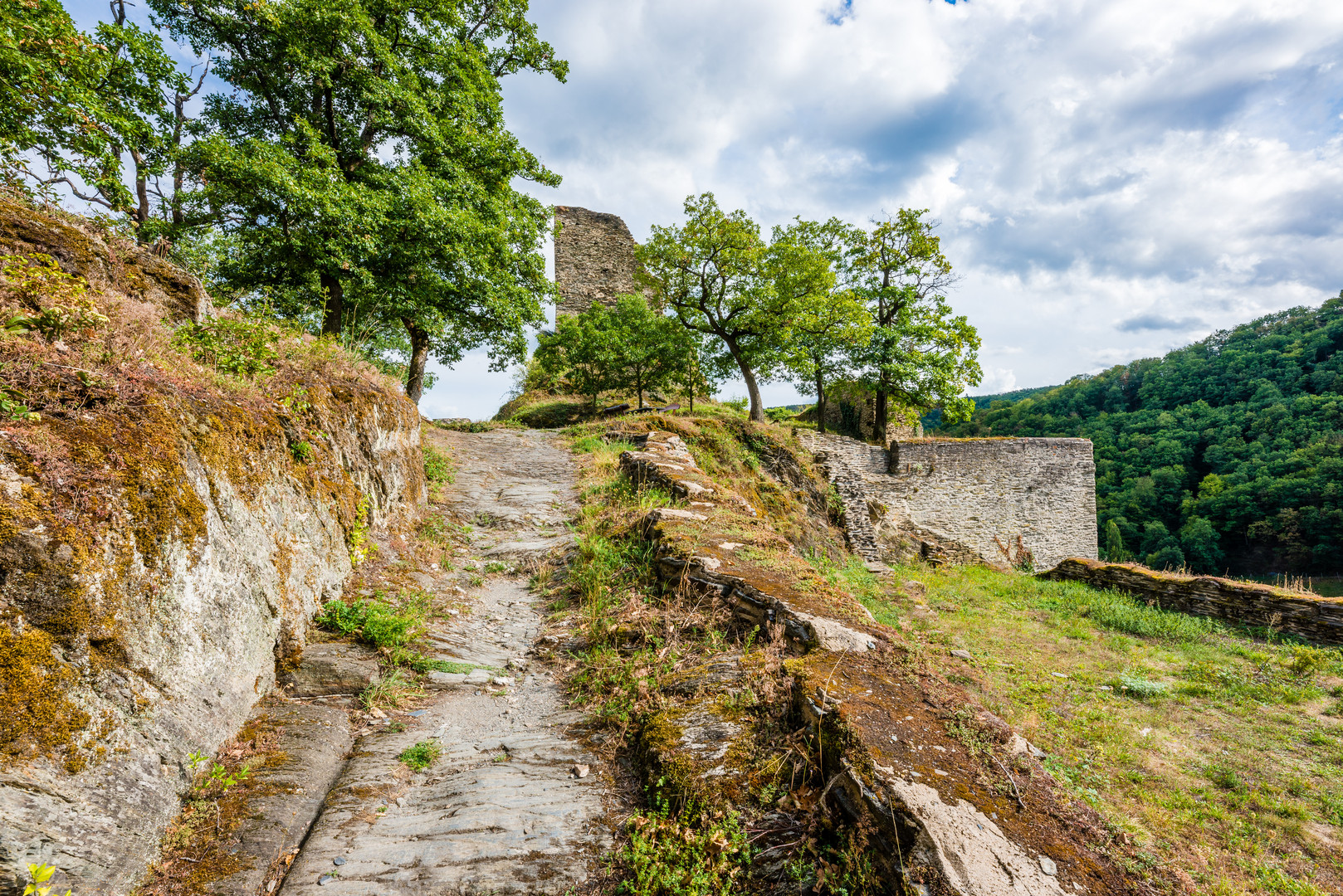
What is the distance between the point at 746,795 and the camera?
2336mm

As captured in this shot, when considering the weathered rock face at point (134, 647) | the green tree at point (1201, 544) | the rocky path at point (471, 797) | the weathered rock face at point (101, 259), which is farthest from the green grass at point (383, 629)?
the green tree at point (1201, 544)

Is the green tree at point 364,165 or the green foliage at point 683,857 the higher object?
the green tree at point 364,165

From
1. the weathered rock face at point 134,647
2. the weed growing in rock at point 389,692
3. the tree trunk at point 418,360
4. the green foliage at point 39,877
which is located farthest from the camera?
the tree trunk at point 418,360

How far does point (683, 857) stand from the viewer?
208 centimetres

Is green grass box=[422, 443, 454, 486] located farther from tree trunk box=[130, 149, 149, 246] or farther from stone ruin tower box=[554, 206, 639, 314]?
stone ruin tower box=[554, 206, 639, 314]

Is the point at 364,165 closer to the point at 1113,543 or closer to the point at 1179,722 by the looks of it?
the point at 1179,722

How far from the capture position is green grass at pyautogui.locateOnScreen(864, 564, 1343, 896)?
3297mm

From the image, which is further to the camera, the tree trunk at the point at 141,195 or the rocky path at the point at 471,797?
the tree trunk at the point at 141,195

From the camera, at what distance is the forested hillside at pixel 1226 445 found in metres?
27.5

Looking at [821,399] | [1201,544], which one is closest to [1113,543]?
[1201,544]

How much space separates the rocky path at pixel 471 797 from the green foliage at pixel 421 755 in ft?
0.09

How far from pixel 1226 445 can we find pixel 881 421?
1163 inches

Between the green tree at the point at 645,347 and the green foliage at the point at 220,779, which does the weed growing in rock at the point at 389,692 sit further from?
the green tree at the point at 645,347

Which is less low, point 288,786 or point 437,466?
point 437,466
